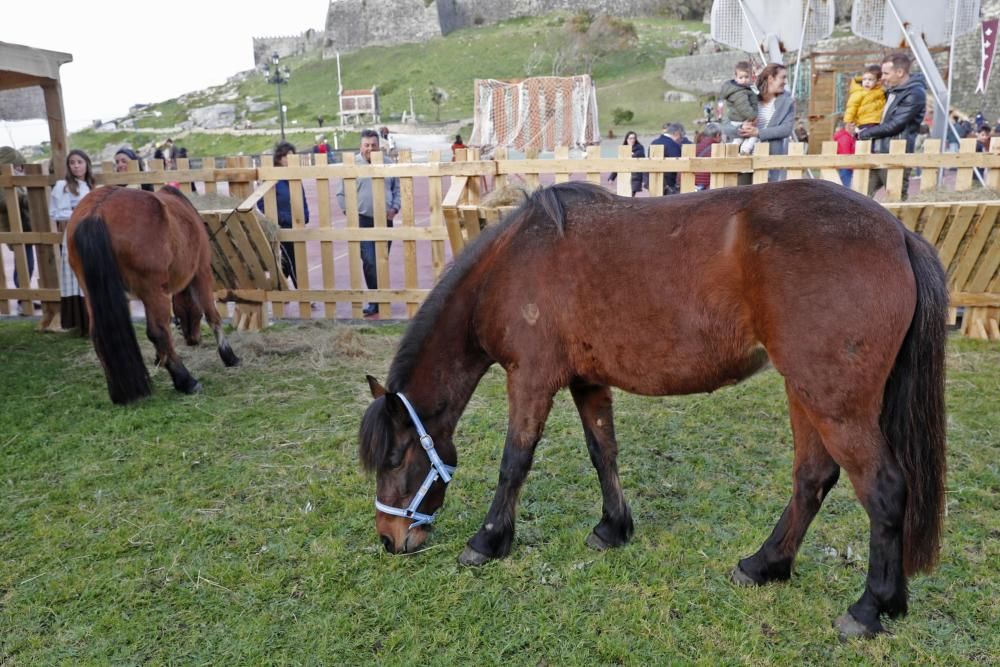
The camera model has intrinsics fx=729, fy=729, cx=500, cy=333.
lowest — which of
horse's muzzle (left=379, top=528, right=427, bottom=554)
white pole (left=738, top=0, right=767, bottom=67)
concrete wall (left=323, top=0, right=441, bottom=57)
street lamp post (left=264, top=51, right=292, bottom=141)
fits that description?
horse's muzzle (left=379, top=528, right=427, bottom=554)

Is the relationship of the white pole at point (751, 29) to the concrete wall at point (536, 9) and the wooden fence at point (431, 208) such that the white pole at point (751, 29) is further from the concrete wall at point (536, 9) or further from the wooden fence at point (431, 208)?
the concrete wall at point (536, 9)

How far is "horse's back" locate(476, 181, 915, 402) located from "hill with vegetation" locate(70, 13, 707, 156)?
3900cm

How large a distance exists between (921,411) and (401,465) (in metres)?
2.16

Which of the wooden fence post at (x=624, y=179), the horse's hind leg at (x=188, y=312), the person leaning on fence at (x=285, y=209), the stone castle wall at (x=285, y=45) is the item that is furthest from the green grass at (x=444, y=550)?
the stone castle wall at (x=285, y=45)

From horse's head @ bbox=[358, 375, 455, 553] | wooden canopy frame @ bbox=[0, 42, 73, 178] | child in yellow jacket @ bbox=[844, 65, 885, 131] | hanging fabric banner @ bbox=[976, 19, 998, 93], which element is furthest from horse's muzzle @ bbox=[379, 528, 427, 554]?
hanging fabric banner @ bbox=[976, 19, 998, 93]

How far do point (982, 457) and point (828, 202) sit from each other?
2558 millimetres

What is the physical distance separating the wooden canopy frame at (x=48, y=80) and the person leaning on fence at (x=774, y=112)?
24.6 ft

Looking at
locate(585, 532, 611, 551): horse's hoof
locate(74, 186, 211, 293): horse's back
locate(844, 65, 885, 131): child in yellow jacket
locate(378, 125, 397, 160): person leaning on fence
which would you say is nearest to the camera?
locate(585, 532, 611, 551): horse's hoof

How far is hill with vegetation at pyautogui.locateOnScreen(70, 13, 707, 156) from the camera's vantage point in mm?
49969

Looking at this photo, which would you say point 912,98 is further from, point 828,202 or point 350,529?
point 350,529

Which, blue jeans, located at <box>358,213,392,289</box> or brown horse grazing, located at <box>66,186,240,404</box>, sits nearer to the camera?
brown horse grazing, located at <box>66,186,240,404</box>

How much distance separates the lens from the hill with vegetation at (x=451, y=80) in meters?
50.0

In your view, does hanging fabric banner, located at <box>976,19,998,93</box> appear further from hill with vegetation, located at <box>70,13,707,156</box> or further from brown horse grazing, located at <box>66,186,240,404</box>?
hill with vegetation, located at <box>70,13,707,156</box>

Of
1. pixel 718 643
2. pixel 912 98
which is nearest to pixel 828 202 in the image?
pixel 718 643
